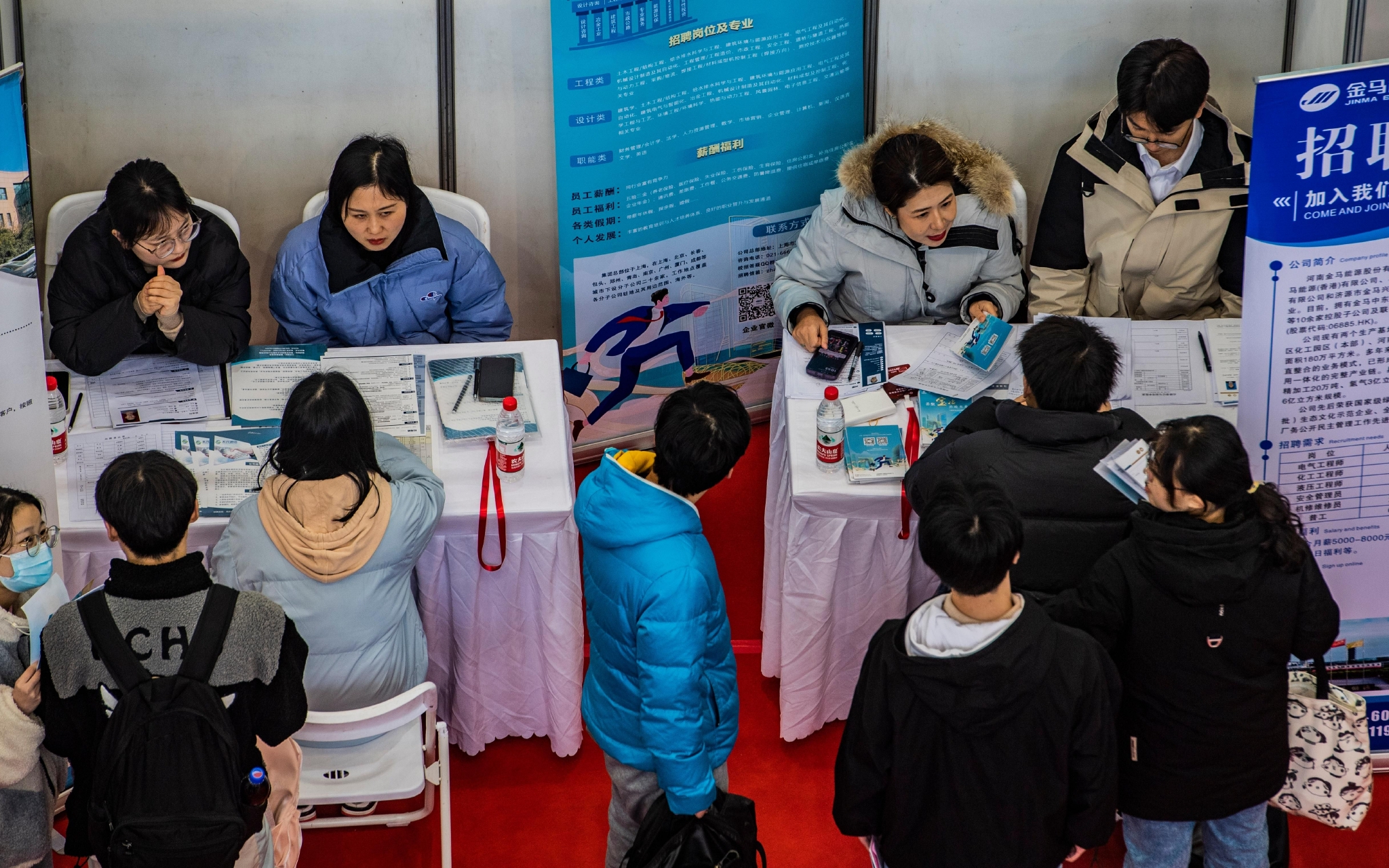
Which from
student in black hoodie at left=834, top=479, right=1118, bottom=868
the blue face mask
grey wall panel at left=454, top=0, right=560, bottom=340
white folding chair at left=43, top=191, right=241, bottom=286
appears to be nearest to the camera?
student in black hoodie at left=834, top=479, right=1118, bottom=868

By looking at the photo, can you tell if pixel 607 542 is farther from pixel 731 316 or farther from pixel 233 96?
pixel 233 96

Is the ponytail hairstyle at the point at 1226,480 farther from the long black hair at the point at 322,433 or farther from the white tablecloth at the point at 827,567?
the long black hair at the point at 322,433

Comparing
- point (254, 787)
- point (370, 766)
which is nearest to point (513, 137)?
point (370, 766)

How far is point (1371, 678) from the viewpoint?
3088mm

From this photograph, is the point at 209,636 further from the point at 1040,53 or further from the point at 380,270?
the point at 1040,53

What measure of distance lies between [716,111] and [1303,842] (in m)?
2.71

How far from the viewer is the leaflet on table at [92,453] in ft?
9.55

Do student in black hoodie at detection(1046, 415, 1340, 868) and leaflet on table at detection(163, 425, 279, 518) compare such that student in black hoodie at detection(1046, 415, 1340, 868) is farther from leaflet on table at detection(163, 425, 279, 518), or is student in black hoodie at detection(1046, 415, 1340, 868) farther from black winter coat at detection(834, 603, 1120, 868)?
leaflet on table at detection(163, 425, 279, 518)

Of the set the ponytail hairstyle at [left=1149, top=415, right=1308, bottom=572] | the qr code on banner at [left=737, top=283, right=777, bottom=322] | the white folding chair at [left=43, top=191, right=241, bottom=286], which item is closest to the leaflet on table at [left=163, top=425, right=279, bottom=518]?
the white folding chair at [left=43, top=191, right=241, bottom=286]

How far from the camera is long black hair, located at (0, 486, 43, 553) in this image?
2252 mm

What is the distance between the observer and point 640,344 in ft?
14.1

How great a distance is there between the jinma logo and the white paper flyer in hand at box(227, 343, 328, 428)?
8.00 feet

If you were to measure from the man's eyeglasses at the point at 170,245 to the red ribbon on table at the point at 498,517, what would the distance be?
98cm

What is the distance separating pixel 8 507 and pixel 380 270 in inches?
53.0
